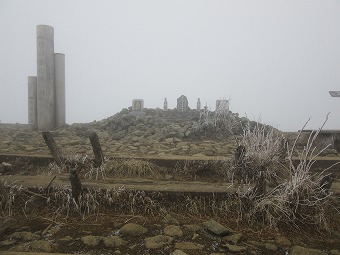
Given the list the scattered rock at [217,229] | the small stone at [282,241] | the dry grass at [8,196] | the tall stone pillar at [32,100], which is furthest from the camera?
the tall stone pillar at [32,100]

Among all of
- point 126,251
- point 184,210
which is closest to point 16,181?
point 126,251

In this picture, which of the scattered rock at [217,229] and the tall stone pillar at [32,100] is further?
the tall stone pillar at [32,100]

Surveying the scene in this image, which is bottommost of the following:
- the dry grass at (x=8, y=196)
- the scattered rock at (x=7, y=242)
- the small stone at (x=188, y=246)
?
the small stone at (x=188, y=246)

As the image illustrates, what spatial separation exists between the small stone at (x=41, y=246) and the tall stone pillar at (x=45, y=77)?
7.53 metres

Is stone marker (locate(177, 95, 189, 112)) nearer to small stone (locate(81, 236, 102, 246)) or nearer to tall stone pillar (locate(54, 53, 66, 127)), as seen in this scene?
tall stone pillar (locate(54, 53, 66, 127))

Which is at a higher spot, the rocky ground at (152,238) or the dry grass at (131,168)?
the dry grass at (131,168)

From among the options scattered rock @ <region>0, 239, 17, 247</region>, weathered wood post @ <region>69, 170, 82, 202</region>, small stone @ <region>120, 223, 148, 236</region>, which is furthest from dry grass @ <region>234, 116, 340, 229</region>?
scattered rock @ <region>0, 239, 17, 247</region>

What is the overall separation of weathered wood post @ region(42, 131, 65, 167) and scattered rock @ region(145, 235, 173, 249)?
2.71 m

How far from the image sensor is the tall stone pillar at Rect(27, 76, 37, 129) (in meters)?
9.54

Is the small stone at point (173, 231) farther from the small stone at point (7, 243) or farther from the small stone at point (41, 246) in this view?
the small stone at point (7, 243)

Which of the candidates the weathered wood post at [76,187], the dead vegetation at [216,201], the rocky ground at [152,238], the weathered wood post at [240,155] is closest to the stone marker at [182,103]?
the weathered wood post at [240,155]

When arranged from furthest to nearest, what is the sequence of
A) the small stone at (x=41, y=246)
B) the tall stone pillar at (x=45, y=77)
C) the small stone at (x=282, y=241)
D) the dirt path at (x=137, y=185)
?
the tall stone pillar at (x=45, y=77), the dirt path at (x=137, y=185), the small stone at (x=282, y=241), the small stone at (x=41, y=246)

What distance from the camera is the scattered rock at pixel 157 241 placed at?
2.55 meters

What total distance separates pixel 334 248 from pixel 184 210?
1.82 meters
